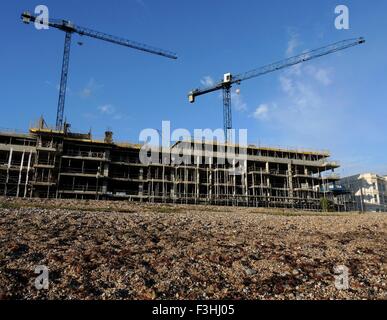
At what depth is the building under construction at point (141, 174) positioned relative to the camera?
65438mm

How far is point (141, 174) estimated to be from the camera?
73562 mm

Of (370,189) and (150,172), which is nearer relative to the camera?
(150,172)

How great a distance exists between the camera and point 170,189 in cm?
7419

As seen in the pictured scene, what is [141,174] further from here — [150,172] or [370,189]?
[370,189]

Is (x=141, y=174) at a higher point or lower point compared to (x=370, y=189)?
lower

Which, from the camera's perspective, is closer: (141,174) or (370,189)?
(141,174)

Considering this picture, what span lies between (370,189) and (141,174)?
76.2 metres

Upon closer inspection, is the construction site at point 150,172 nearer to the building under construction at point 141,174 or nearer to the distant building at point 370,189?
the building under construction at point 141,174

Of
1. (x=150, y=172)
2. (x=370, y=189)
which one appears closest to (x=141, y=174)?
(x=150, y=172)

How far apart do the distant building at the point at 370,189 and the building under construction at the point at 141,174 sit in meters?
28.8

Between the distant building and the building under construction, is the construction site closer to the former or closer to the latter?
the building under construction

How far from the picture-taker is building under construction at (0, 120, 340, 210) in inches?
2576

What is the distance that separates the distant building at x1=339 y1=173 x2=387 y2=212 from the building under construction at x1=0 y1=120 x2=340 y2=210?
28.8m
